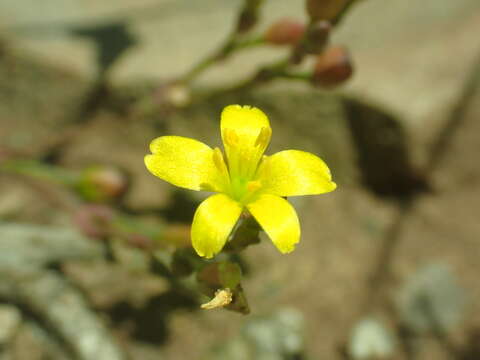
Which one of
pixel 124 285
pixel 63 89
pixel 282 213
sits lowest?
pixel 124 285

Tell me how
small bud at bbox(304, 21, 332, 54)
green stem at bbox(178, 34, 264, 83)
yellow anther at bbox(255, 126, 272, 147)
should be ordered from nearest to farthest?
yellow anther at bbox(255, 126, 272, 147), small bud at bbox(304, 21, 332, 54), green stem at bbox(178, 34, 264, 83)

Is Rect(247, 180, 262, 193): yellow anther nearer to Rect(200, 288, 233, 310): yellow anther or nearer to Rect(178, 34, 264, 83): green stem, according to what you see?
Rect(200, 288, 233, 310): yellow anther

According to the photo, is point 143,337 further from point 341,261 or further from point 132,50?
point 132,50

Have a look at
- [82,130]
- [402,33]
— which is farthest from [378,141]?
[82,130]

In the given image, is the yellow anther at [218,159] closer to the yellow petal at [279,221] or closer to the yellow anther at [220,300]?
the yellow petal at [279,221]

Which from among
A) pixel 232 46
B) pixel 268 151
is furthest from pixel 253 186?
pixel 268 151

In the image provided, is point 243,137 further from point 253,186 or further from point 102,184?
point 102,184

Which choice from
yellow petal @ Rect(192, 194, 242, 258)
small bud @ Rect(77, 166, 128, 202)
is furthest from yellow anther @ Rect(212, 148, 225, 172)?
small bud @ Rect(77, 166, 128, 202)
